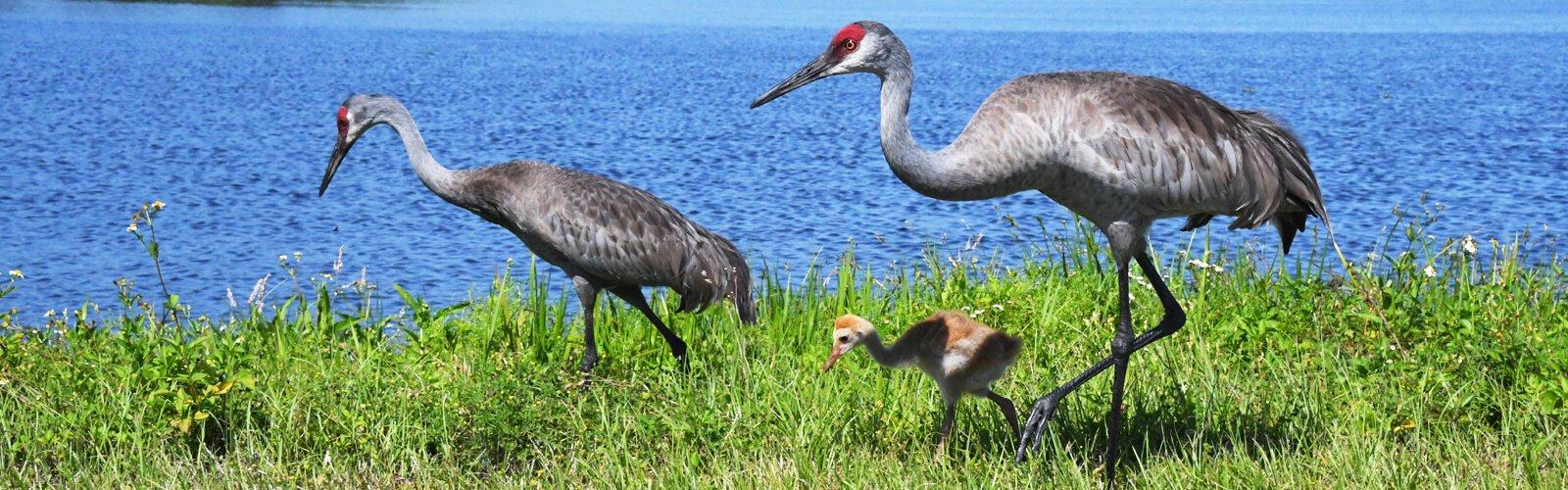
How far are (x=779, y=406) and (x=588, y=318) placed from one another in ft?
3.83

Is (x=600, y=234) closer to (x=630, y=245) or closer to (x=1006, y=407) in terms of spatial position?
(x=630, y=245)

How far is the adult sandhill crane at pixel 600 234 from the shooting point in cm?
584

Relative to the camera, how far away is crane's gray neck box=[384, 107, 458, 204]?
236 inches

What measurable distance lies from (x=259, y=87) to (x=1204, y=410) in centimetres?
1562

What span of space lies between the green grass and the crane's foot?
0.06 m

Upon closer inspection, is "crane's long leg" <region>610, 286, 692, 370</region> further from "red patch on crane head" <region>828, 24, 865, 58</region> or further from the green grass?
"red patch on crane head" <region>828, 24, 865, 58</region>

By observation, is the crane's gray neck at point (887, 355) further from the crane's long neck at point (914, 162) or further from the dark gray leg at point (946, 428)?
the crane's long neck at point (914, 162)

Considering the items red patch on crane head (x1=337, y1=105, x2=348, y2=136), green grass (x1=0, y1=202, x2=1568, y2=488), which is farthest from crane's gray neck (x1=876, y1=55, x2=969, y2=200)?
red patch on crane head (x1=337, y1=105, x2=348, y2=136)

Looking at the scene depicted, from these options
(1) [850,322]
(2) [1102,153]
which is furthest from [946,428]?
(2) [1102,153]

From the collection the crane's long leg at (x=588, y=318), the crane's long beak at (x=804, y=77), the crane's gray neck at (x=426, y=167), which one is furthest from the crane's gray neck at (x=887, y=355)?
the crane's gray neck at (x=426, y=167)

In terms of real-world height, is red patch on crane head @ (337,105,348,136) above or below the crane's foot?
above

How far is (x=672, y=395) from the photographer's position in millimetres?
5195

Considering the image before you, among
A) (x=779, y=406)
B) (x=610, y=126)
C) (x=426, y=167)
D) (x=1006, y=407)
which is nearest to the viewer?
(x=1006, y=407)

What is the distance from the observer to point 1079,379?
473cm
